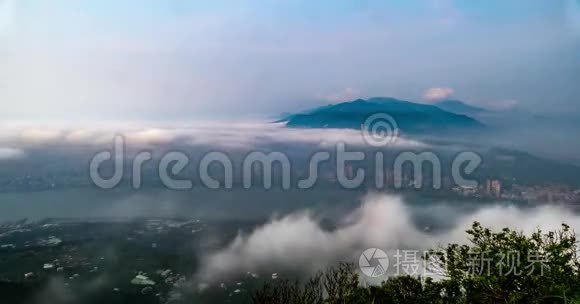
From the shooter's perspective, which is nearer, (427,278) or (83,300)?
(427,278)

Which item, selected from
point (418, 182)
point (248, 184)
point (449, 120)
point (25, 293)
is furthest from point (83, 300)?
point (449, 120)

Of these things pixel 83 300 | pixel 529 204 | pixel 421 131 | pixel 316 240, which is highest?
pixel 421 131

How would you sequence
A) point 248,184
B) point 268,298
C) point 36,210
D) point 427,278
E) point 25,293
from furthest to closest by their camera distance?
point 36,210 → point 248,184 → point 25,293 → point 427,278 → point 268,298

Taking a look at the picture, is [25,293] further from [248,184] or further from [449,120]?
[449,120]

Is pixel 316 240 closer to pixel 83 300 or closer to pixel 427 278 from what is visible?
pixel 83 300

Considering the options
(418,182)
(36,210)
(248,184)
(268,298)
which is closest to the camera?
(268,298)

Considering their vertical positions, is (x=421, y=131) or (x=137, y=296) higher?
(x=421, y=131)

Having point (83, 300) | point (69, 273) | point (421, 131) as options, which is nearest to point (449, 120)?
point (421, 131)
